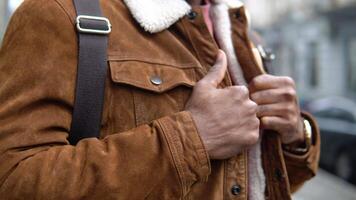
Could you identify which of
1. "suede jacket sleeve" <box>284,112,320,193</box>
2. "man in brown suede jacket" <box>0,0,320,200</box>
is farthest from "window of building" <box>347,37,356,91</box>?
"man in brown suede jacket" <box>0,0,320,200</box>

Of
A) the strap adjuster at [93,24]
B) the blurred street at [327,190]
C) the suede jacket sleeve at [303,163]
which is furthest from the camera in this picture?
the blurred street at [327,190]

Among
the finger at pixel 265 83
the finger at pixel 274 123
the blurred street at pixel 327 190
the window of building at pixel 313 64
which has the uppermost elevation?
the finger at pixel 265 83

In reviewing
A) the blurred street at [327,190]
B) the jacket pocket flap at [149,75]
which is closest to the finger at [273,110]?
the jacket pocket flap at [149,75]

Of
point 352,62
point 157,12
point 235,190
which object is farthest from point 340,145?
point 352,62

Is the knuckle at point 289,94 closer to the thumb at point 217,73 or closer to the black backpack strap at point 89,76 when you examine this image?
the thumb at point 217,73

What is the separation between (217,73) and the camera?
141 centimetres

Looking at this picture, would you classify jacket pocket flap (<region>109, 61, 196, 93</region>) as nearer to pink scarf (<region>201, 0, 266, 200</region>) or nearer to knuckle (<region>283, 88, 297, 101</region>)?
pink scarf (<region>201, 0, 266, 200</region>)

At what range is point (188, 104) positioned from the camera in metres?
1.35

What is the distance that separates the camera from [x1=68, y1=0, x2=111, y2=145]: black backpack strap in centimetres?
124

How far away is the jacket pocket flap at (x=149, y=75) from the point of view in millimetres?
1299

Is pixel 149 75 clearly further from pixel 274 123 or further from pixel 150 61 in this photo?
pixel 274 123

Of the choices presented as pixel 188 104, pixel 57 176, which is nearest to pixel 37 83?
pixel 57 176

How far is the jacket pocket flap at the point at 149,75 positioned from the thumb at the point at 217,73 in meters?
0.05

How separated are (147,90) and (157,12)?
26 cm
